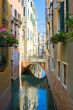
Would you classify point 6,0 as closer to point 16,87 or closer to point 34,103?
point 34,103

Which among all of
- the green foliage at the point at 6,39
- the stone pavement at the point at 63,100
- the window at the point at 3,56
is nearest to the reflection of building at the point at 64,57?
the stone pavement at the point at 63,100

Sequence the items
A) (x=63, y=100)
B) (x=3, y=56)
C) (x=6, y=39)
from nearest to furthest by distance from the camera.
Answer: (x=63, y=100) → (x=3, y=56) → (x=6, y=39)

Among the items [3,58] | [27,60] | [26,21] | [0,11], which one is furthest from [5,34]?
[26,21]

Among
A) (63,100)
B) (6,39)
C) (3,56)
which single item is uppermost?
(6,39)

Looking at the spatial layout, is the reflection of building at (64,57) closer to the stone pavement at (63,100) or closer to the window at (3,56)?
the stone pavement at (63,100)

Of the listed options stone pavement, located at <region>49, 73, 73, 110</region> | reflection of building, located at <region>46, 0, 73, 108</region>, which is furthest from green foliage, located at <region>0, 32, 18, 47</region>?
stone pavement, located at <region>49, 73, 73, 110</region>

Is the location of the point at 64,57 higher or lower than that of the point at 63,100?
higher

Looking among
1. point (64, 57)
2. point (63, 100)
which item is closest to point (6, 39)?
point (64, 57)

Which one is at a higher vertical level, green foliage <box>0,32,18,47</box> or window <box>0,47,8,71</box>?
green foliage <box>0,32,18,47</box>

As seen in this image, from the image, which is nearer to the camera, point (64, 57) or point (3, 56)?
point (64, 57)

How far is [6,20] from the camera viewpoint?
69.8 ft

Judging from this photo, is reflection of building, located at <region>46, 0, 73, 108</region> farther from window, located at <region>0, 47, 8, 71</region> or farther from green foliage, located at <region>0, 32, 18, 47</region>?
window, located at <region>0, 47, 8, 71</region>

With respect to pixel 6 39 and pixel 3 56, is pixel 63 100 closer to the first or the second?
pixel 3 56

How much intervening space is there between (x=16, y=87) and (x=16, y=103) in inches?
341
